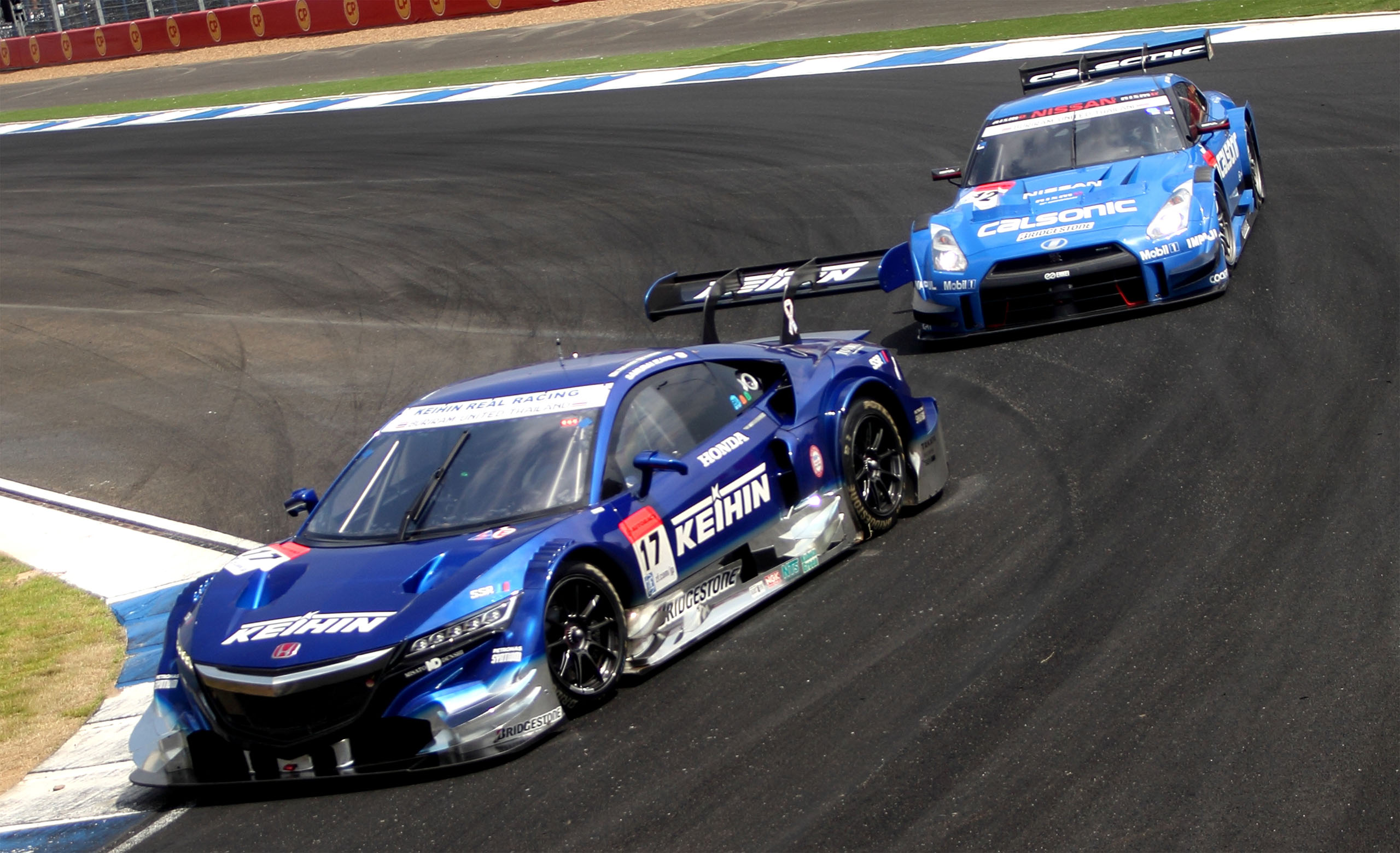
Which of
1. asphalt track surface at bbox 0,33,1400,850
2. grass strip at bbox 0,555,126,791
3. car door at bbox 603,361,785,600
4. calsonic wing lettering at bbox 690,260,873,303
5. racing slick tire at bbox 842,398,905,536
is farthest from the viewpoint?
calsonic wing lettering at bbox 690,260,873,303

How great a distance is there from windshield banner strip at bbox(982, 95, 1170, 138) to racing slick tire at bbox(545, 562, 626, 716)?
24.0 feet

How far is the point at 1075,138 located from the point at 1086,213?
129 centimetres

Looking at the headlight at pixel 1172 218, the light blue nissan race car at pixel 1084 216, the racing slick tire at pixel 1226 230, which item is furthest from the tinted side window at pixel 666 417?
the racing slick tire at pixel 1226 230

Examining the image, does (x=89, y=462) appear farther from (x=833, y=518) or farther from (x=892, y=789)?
(x=892, y=789)

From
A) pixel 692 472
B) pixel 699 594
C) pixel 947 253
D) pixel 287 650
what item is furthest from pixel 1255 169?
pixel 287 650

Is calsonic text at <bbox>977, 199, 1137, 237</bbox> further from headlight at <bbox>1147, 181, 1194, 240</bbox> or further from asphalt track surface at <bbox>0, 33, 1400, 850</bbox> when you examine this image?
asphalt track surface at <bbox>0, 33, 1400, 850</bbox>

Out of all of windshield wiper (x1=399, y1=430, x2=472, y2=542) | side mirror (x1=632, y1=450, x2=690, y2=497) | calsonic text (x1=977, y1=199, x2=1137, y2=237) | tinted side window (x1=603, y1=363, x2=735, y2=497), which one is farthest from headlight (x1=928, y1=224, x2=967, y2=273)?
windshield wiper (x1=399, y1=430, x2=472, y2=542)

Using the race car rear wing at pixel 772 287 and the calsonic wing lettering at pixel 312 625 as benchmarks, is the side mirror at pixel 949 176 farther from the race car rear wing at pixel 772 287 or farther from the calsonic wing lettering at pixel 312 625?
the calsonic wing lettering at pixel 312 625

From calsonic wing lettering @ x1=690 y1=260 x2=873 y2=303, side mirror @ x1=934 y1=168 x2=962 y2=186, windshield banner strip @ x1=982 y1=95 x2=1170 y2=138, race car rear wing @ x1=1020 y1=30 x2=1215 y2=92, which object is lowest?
side mirror @ x1=934 y1=168 x2=962 y2=186

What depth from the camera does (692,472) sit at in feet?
22.0

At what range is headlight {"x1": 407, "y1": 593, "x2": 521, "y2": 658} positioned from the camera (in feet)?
18.0

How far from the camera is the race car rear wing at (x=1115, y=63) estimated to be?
44.0 ft

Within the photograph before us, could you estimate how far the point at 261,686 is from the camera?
5504mm

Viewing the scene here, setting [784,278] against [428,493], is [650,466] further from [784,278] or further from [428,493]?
[784,278]
